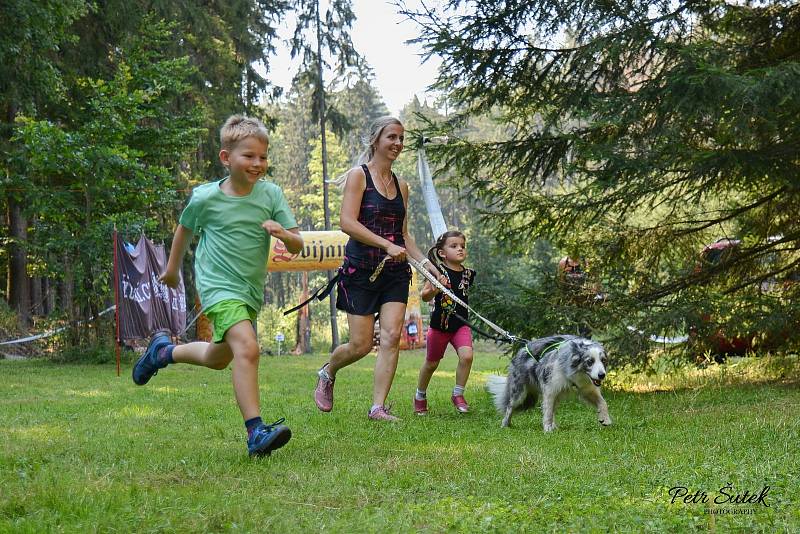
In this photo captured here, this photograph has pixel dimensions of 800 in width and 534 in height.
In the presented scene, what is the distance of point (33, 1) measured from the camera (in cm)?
1467

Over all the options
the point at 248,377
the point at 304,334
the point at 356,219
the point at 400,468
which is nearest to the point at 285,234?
the point at 248,377

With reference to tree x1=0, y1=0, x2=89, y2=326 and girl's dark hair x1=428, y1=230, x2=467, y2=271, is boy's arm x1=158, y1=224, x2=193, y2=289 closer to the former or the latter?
girl's dark hair x1=428, y1=230, x2=467, y2=271

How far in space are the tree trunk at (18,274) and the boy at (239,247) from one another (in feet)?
57.0

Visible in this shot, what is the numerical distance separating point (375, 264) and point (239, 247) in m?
1.62

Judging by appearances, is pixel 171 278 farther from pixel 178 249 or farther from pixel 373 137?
pixel 373 137

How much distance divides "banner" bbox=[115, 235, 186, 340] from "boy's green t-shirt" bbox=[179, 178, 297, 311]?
8.66m

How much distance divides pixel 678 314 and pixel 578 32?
3.16 meters

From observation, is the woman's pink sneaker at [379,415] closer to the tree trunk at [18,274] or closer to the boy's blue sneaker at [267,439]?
the boy's blue sneaker at [267,439]

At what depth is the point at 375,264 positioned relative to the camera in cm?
619

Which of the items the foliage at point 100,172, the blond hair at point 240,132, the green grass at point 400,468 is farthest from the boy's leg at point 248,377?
the foliage at point 100,172

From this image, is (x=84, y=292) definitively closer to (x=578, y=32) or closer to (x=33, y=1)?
(x=33, y=1)

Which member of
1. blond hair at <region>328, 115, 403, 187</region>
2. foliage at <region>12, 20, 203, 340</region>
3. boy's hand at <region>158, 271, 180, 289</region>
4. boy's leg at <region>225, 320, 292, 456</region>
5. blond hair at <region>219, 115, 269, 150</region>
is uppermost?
foliage at <region>12, 20, 203, 340</region>

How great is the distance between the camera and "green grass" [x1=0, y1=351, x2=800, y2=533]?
10.5 ft

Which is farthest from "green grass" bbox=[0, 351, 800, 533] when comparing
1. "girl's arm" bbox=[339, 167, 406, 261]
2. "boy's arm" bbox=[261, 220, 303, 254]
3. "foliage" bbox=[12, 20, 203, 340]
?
"foliage" bbox=[12, 20, 203, 340]
